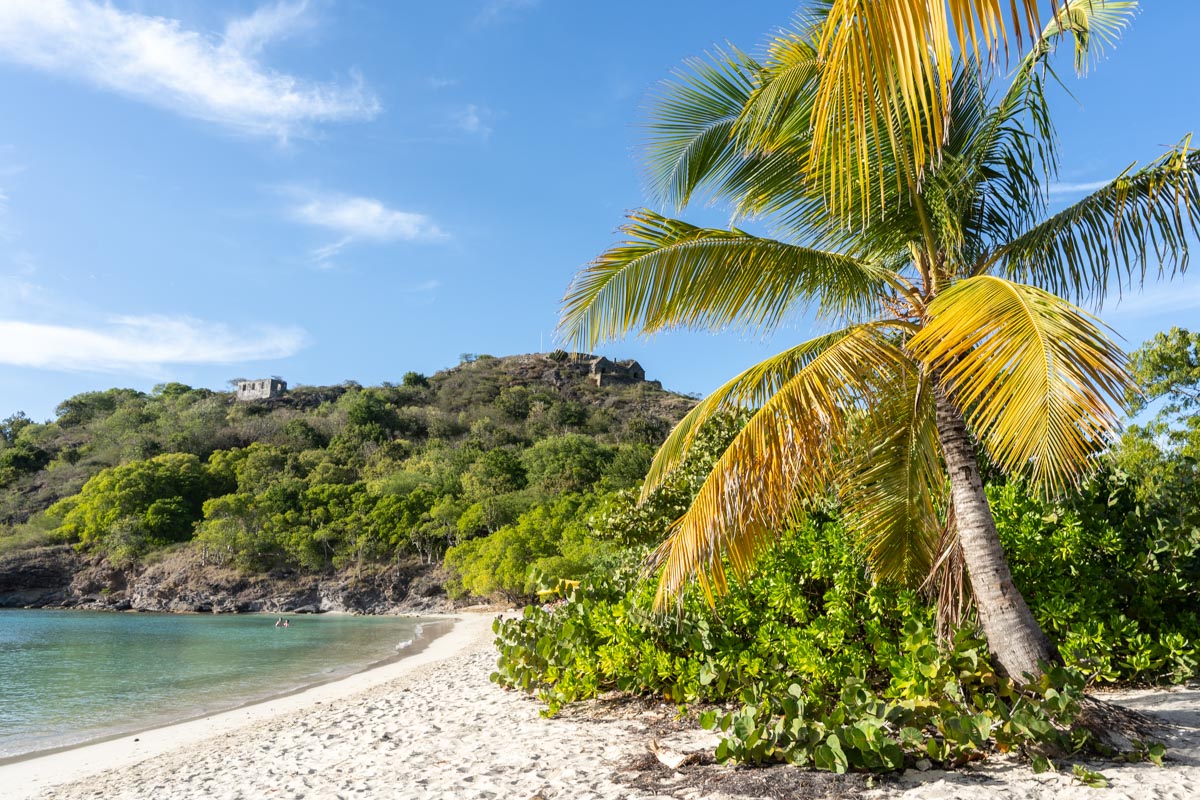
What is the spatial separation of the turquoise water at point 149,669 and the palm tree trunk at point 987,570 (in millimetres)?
10915

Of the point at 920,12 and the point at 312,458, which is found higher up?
the point at 312,458

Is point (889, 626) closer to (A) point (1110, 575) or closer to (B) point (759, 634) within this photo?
(B) point (759, 634)

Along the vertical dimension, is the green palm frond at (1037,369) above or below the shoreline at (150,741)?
above

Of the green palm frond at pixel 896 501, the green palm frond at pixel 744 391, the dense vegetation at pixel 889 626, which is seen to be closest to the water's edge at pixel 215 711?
the dense vegetation at pixel 889 626

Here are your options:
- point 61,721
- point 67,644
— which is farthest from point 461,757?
point 67,644

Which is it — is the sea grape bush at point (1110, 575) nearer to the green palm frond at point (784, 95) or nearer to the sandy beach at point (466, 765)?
the sandy beach at point (466, 765)

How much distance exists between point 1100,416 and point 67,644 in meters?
29.8

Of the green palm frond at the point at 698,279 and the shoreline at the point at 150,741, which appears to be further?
the shoreline at the point at 150,741

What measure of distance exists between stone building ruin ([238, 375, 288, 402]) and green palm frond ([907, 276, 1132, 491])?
4229 inches

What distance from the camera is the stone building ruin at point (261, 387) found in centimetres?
10240

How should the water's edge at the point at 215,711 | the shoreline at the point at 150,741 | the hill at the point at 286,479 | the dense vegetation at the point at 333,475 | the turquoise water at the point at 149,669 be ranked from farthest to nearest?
1. the hill at the point at 286,479
2. the dense vegetation at the point at 333,475
3. the turquoise water at the point at 149,669
4. the water's edge at the point at 215,711
5. the shoreline at the point at 150,741

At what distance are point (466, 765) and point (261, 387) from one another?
111 metres

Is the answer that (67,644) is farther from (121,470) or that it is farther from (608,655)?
(121,470)

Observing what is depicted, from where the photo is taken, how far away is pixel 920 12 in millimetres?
1931
